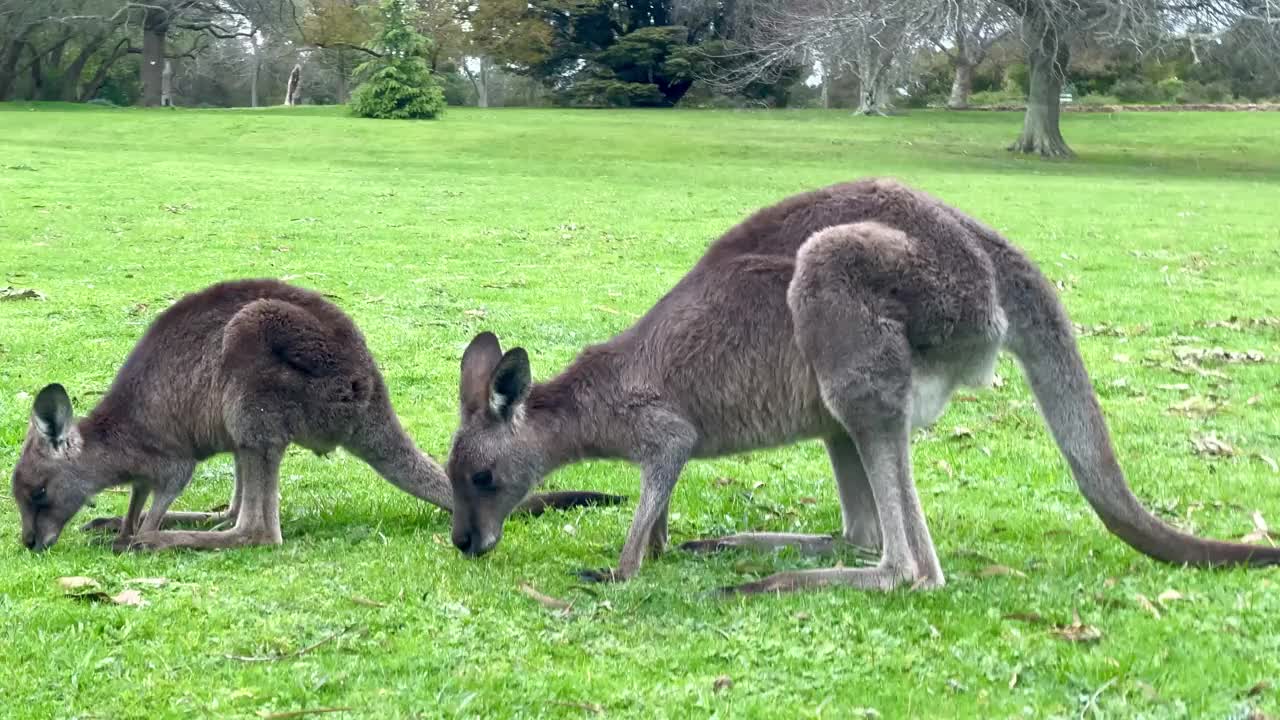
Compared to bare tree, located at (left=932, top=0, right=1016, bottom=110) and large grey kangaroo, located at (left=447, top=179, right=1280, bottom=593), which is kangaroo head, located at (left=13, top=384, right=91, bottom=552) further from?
bare tree, located at (left=932, top=0, right=1016, bottom=110)

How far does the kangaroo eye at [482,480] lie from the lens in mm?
5352

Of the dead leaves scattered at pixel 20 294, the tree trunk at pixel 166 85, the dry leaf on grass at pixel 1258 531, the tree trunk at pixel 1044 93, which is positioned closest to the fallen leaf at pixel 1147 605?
the dry leaf on grass at pixel 1258 531

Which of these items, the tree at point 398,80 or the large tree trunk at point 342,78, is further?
the large tree trunk at point 342,78

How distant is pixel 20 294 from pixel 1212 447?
10164mm

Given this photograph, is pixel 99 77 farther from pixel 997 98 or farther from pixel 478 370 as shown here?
pixel 478 370

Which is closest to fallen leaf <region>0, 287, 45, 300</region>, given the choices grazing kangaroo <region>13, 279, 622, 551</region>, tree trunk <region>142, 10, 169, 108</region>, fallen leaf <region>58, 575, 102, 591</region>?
grazing kangaroo <region>13, 279, 622, 551</region>

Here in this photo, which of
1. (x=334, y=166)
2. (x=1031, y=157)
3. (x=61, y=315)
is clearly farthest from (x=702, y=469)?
(x=1031, y=157)

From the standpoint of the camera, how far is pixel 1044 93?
3447cm

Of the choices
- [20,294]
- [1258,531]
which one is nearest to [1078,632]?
[1258,531]

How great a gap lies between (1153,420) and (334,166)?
2297 centimetres

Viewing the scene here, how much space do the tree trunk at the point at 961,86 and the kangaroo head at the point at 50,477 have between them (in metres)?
51.5

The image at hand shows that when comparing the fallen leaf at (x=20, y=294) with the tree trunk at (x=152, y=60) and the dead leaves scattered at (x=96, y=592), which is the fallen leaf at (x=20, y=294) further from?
the tree trunk at (x=152, y=60)

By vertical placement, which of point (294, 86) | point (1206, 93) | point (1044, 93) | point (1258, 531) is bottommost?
point (1258, 531)

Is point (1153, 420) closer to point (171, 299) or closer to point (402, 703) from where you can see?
point (402, 703)
